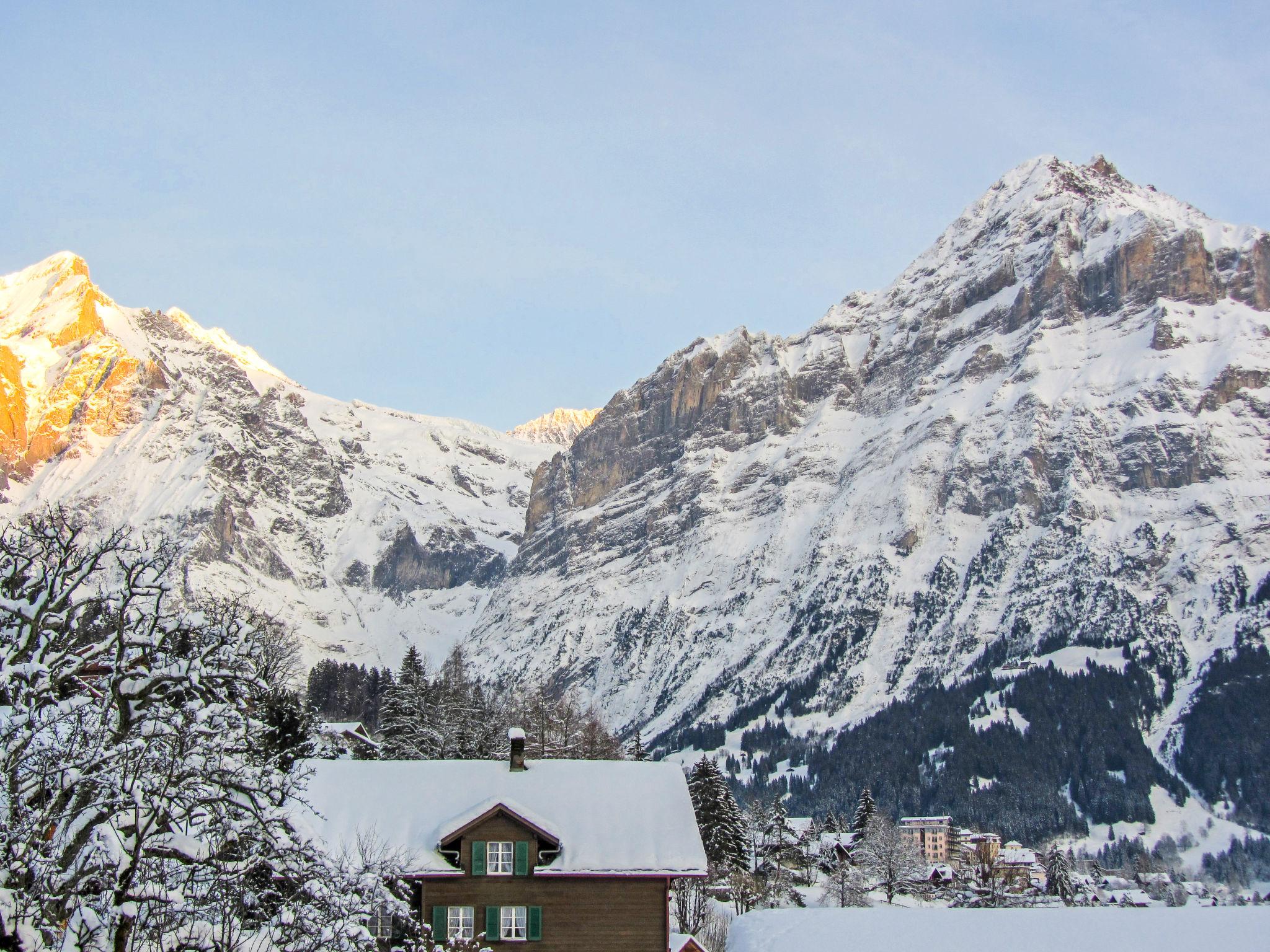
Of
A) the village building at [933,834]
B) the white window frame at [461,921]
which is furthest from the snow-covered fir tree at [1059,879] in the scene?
the white window frame at [461,921]

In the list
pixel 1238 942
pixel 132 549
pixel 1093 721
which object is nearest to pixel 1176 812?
pixel 1093 721

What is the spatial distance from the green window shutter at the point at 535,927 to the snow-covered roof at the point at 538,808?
4.72ft

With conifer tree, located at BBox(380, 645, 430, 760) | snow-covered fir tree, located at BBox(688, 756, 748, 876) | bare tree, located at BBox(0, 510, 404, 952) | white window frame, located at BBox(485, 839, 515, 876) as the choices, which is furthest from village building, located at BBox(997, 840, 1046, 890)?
bare tree, located at BBox(0, 510, 404, 952)

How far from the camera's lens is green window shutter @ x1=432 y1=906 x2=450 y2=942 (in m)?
41.6

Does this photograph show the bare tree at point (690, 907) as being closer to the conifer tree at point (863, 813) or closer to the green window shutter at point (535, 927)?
the green window shutter at point (535, 927)

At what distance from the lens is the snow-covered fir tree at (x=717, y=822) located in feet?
277

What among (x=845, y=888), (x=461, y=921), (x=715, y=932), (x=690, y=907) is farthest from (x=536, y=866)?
(x=845, y=888)

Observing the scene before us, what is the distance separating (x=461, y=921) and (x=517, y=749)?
288 inches

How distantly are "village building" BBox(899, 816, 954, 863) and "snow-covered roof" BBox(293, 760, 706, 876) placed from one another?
117m

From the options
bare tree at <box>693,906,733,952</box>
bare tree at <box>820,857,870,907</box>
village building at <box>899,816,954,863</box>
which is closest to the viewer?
bare tree at <box>693,906,733,952</box>

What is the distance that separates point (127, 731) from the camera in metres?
20.5

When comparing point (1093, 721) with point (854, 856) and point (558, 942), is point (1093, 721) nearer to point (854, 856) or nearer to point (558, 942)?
point (854, 856)

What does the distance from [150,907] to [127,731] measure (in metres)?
4.23

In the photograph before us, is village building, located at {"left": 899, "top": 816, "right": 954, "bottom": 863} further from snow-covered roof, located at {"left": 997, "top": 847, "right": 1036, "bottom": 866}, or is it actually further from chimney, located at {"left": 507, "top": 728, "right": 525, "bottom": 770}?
chimney, located at {"left": 507, "top": 728, "right": 525, "bottom": 770}
